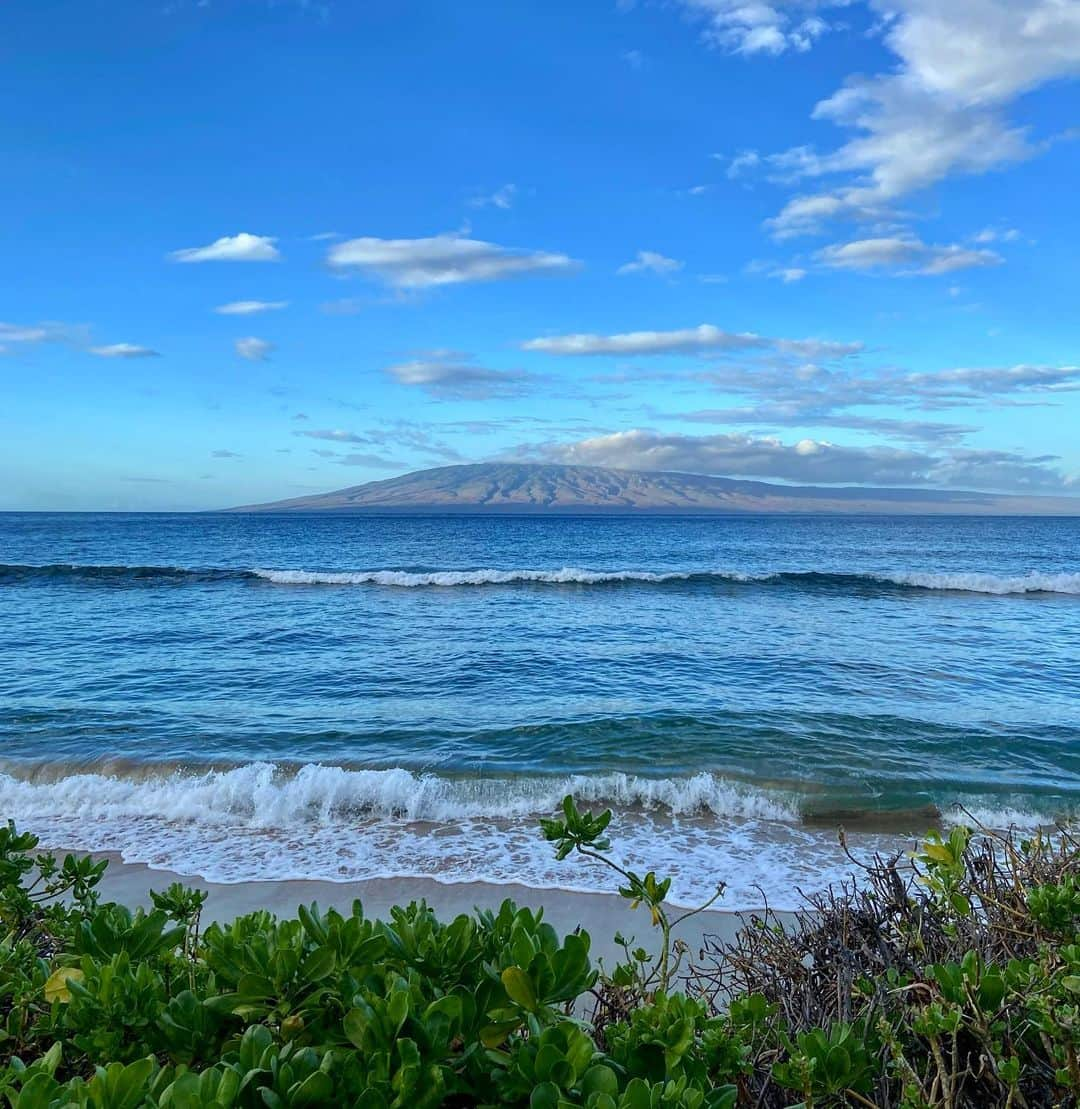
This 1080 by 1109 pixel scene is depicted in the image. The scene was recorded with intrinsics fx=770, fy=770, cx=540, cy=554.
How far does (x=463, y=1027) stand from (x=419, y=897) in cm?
545

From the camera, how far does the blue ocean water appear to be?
7.72 metres

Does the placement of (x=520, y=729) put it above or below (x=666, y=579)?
below

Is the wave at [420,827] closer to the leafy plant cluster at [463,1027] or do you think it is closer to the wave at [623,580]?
the leafy plant cluster at [463,1027]

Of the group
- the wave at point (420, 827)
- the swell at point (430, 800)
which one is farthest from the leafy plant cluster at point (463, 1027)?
the swell at point (430, 800)

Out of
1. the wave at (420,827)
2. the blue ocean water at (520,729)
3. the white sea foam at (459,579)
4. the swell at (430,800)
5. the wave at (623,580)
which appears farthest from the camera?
the white sea foam at (459,579)

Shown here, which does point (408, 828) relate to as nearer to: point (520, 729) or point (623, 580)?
point (520, 729)

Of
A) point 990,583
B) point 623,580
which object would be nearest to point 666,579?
point 623,580

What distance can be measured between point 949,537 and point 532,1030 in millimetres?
80768

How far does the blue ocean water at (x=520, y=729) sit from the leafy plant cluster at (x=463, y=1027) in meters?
4.73

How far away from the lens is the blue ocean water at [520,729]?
772 centimetres

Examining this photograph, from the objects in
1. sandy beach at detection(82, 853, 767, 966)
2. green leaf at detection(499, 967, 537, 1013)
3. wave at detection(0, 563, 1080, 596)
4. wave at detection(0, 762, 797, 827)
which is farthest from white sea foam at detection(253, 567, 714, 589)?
green leaf at detection(499, 967, 537, 1013)

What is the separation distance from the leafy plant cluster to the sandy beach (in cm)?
387

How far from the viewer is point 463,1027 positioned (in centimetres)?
153

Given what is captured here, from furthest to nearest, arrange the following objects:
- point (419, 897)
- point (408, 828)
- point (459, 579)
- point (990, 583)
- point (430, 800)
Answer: point (459, 579) < point (990, 583) < point (430, 800) < point (408, 828) < point (419, 897)
